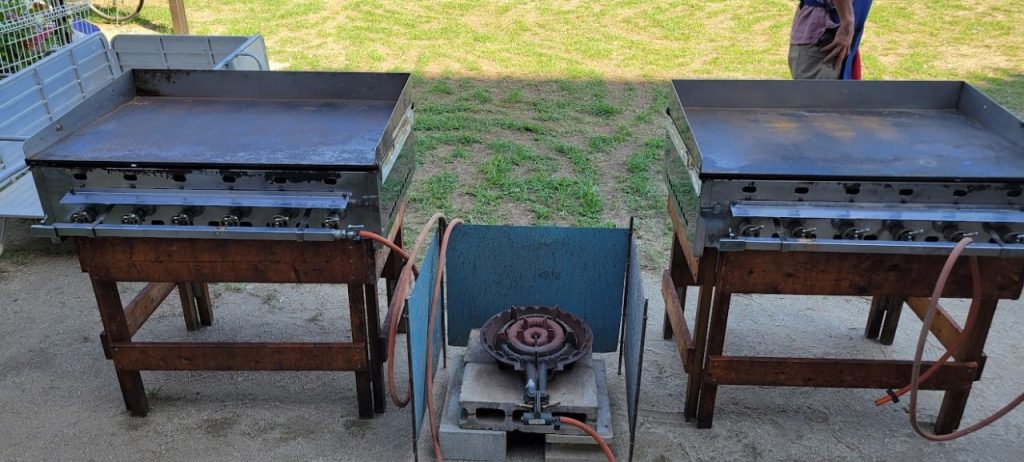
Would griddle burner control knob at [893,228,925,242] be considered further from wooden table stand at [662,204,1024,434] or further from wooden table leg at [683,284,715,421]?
wooden table leg at [683,284,715,421]

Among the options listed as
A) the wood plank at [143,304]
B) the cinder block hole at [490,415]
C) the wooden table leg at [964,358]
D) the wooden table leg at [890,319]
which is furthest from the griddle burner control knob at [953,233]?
the wood plank at [143,304]

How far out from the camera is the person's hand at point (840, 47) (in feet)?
14.6

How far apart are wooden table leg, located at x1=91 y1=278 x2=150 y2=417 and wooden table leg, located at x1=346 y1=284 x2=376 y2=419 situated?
1.03 meters

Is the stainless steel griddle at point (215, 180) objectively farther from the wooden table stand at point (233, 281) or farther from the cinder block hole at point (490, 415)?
the cinder block hole at point (490, 415)

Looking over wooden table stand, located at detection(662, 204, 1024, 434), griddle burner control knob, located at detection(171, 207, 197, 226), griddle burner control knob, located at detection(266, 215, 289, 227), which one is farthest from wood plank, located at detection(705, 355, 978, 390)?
griddle burner control knob, located at detection(171, 207, 197, 226)

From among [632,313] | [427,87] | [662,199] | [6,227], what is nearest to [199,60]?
[6,227]

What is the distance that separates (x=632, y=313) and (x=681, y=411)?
72 cm

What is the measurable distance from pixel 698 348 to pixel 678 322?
227mm

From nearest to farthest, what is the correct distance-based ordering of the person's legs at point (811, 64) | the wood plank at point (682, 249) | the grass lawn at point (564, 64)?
the wood plank at point (682, 249), the person's legs at point (811, 64), the grass lawn at point (564, 64)

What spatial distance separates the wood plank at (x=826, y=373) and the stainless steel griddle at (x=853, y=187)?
2.26ft

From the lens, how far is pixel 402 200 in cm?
357

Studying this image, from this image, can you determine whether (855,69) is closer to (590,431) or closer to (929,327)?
(929,327)

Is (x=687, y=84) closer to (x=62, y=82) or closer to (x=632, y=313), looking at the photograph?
(x=632, y=313)

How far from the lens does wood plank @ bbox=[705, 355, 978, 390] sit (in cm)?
331
